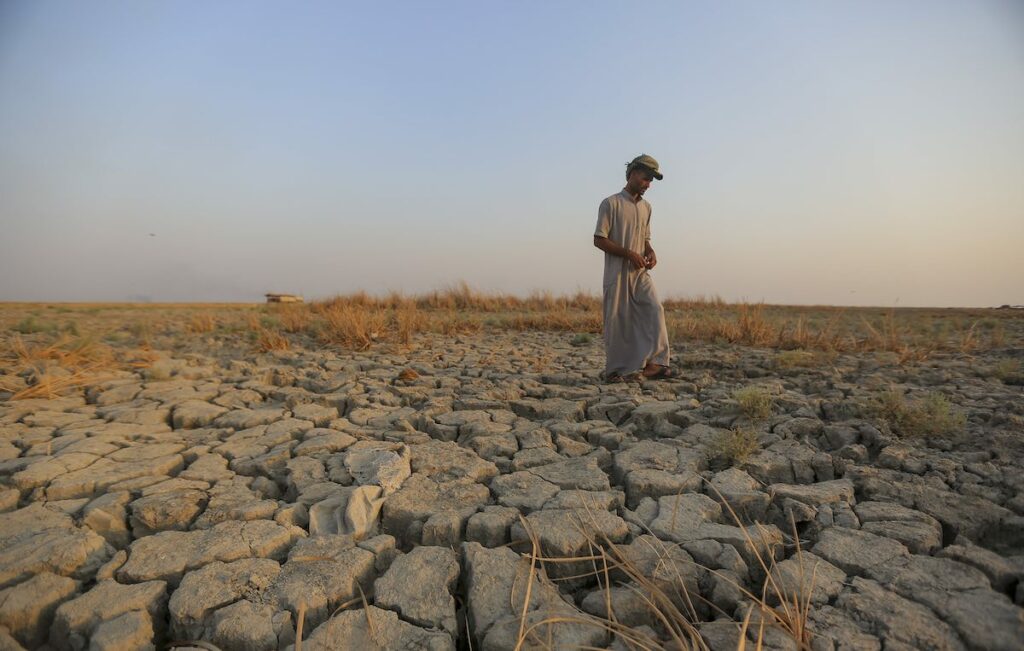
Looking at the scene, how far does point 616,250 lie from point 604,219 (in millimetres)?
253

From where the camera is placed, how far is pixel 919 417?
276cm

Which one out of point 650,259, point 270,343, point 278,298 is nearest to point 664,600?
point 650,259

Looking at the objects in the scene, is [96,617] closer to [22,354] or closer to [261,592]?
[261,592]

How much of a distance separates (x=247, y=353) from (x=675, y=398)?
13.1 feet

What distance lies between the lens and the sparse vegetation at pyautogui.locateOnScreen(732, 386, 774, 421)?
10.1 ft

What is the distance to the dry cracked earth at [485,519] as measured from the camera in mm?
1537

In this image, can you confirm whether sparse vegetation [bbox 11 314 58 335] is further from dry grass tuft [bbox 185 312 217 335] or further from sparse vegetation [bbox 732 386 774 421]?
sparse vegetation [bbox 732 386 774 421]

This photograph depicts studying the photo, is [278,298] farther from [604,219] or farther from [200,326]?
[604,219]

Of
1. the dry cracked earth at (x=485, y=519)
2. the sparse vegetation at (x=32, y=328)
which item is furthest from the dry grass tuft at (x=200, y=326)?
the dry cracked earth at (x=485, y=519)

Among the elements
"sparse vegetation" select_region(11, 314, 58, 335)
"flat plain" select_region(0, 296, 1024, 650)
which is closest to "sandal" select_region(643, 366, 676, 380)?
"flat plain" select_region(0, 296, 1024, 650)

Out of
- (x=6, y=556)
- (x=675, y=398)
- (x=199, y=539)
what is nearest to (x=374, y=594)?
(x=199, y=539)

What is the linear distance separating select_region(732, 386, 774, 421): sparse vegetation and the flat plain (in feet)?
0.04

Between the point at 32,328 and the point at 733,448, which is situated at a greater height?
the point at 32,328

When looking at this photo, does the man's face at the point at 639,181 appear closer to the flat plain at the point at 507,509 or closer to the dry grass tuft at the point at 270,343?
the flat plain at the point at 507,509
